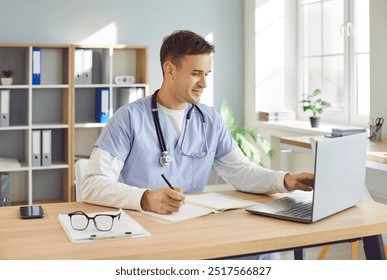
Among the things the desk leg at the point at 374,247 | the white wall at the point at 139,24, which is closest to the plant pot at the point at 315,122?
the white wall at the point at 139,24

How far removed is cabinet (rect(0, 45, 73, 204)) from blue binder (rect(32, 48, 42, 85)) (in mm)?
14

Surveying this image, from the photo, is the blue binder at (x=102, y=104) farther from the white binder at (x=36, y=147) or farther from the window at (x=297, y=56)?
the window at (x=297, y=56)

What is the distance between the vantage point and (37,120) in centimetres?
467

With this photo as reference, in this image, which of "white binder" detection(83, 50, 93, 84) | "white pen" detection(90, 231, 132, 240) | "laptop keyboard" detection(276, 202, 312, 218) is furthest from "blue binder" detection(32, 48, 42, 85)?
"white pen" detection(90, 231, 132, 240)

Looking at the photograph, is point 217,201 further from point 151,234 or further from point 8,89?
point 8,89

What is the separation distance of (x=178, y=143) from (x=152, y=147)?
11 centimetres

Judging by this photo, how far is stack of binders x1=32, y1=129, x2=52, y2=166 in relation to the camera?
4453 millimetres

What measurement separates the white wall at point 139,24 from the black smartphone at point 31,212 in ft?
9.50

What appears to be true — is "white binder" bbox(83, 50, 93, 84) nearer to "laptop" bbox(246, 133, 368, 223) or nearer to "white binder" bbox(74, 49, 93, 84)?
"white binder" bbox(74, 49, 93, 84)

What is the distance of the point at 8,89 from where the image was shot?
448 centimetres

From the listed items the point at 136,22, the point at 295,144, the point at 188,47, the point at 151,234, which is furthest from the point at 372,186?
the point at 136,22

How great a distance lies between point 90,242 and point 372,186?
6.45ft

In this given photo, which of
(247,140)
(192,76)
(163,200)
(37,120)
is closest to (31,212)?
(163,200)

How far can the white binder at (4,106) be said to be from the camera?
4355 millimetres
